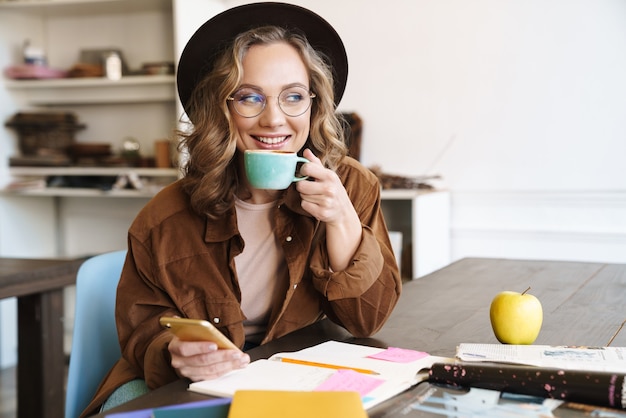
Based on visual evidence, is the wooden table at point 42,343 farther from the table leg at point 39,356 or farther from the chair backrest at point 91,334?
the chair backrest at point 91,334

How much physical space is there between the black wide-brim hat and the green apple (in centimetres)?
74

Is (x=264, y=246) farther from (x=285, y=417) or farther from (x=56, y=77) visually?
(x=56, y=77)

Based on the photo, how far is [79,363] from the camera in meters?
1.54

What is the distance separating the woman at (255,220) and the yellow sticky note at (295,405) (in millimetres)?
432

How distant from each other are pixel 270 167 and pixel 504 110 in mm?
2407

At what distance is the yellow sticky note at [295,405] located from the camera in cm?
86

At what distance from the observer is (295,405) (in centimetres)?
88

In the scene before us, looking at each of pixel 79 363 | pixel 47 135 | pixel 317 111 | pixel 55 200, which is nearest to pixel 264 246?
pixel 317 111

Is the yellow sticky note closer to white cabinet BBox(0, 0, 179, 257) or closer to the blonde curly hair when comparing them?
the blonde curly hair

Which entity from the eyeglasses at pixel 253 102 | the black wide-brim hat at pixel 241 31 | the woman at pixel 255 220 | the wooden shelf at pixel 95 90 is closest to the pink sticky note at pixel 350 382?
the woman at pixel 255 220

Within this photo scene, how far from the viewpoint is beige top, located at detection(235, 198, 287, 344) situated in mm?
1581

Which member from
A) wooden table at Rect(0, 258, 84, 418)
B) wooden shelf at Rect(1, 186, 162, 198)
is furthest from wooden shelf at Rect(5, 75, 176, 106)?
wooden table at Rect(0, 258, 84, 418)

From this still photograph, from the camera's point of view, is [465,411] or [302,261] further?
[302,261]

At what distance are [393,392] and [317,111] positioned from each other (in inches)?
32.2
